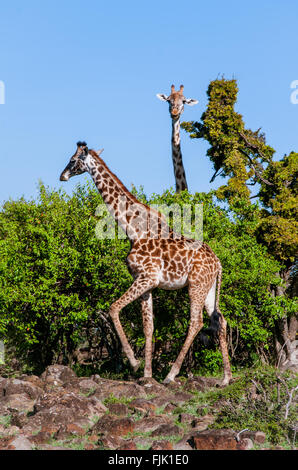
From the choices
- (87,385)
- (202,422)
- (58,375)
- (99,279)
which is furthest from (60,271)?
(202,422)

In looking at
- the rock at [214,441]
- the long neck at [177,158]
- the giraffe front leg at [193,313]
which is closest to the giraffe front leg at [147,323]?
the giraffe front leg at [193,313]

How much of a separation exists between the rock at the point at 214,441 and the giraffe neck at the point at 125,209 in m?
5.40

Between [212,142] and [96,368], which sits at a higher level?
[212,142]

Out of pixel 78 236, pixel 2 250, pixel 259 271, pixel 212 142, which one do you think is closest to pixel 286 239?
pixel 259 271

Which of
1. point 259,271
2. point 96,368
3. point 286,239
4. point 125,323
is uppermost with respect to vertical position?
point 286,239

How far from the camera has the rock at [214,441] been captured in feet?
25.7

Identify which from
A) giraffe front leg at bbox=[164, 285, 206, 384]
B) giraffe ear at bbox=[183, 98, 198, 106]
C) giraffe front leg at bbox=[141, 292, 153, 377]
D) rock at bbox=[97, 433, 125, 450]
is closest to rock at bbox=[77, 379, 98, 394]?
giraffe front leg at bbox=[141, 292, 153, 377]

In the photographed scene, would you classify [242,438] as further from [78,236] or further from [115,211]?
[78,236]

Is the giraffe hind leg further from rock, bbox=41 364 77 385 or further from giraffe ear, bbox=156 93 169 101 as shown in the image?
giraffe ear, bbox=156 93 169 101

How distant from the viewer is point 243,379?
11648mm

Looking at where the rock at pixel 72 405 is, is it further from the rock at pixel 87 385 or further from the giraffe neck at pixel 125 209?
the giraffe neck at pixel 125 209

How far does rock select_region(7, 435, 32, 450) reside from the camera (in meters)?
7.88
